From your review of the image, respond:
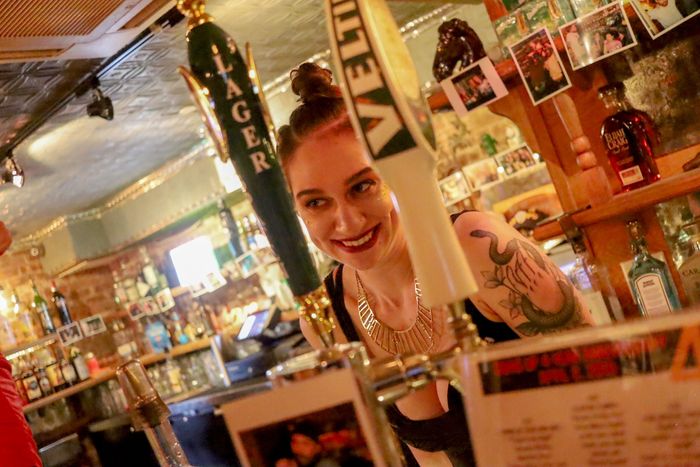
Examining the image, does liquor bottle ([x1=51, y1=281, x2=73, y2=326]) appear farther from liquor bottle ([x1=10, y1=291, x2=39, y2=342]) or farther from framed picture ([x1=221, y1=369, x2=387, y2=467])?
framed picture ([x1=221, y1=369, x2=387, y2=467])

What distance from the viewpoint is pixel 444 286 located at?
1.50 ft

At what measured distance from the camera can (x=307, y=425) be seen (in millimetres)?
475

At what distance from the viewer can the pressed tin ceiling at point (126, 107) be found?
323 cm

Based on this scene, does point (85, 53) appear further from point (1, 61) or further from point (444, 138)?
point (444, 138)

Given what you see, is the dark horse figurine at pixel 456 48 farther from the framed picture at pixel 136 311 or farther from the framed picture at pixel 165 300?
the framed picture at pixel 136 311

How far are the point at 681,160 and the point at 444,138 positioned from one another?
3199mm

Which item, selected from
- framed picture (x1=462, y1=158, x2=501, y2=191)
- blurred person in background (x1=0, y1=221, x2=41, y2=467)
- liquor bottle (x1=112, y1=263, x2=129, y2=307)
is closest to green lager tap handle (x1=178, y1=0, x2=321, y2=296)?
blurred person in background (x1=0, y1=221, x2=41, y2=467)

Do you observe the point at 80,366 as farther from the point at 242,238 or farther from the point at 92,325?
the point at 242,238

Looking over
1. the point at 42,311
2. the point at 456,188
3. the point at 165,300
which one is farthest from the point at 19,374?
the point at 456,188

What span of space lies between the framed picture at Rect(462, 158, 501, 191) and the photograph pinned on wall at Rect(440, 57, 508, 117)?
8.76 feet

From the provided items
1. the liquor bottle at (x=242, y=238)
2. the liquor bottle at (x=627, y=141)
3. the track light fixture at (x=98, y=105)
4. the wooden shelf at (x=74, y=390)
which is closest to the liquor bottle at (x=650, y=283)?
the liquor bottle at (x=627, y=141)

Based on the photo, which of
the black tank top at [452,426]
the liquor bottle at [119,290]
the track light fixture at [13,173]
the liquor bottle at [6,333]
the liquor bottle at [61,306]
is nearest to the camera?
the black tank top at [452,426]

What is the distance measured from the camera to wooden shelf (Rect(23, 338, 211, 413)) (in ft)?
17.2

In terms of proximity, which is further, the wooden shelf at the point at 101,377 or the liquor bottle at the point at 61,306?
the liquor bottle at the point at 61,306
